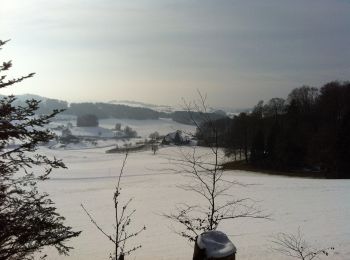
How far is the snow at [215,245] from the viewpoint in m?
3.74

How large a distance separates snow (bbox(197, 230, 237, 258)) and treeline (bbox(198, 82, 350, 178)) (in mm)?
44677

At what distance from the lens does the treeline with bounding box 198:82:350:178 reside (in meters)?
48.8

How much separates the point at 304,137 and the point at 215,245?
56721 millimetres

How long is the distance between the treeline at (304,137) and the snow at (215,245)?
147ft

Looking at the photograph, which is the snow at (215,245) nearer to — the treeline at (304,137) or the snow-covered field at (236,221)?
the snow-covered field at (236,221)

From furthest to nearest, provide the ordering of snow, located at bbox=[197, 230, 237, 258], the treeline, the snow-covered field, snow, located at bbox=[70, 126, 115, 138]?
snow, located at bbox=[70, 126, 115, 138], the treeline, the snow-covered field, snow, located at bbox=[197, 230, 237, 258]

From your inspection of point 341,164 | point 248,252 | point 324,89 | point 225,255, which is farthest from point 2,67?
point 324,89

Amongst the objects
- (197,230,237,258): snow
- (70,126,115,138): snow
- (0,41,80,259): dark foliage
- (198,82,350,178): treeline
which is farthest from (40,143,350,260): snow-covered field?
(70,126,115,138): snow

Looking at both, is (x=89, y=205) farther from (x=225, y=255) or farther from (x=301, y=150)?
(x=301, y=150)

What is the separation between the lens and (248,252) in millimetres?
16828

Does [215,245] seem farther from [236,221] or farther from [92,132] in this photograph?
[92,132]

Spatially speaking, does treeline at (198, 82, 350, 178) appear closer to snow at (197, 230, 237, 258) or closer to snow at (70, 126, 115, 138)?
snow at (197, 230, 237, 258)

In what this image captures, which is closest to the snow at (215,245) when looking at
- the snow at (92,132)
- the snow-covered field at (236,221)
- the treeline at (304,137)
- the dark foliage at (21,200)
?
the dark foliage at (21,200)

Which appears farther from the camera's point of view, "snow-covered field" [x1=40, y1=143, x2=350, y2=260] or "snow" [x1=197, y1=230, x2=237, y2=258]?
"snow-covered field" [x1=40, y1=143, x2=350, y2=260]
